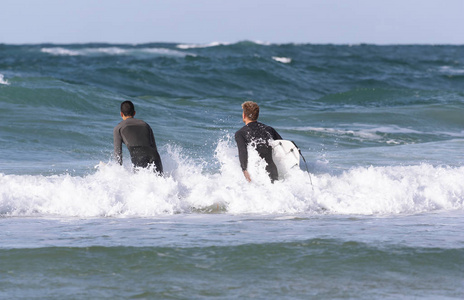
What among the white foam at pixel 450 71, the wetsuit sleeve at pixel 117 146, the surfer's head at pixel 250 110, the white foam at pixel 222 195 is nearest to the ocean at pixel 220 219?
the white foam at pixel 222 195

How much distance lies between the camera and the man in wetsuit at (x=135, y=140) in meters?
Answer: 8.67

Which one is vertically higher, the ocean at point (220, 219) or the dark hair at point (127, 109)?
the dark hair at point (127, 109)

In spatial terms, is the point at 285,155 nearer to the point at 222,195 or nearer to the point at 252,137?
the point at 252,137

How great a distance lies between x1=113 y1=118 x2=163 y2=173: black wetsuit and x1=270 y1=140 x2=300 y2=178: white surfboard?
155 cm

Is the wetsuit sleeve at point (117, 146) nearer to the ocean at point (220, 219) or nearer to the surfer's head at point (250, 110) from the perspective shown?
the ocean at point (220, 219)

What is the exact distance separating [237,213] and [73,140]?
8.16 m

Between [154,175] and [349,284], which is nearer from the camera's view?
[349,284]

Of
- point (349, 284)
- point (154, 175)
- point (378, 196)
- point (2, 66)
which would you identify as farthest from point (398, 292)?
point (2, 66)

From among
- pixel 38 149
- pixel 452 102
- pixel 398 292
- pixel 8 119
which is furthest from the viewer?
pixel 452 102

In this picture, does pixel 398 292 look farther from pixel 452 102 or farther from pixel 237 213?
pixel 452 102

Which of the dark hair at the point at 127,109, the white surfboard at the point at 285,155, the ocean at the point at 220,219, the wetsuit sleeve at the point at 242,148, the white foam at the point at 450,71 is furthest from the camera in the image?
the white foam at the point at 450,71

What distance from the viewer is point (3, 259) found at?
19.1 feet

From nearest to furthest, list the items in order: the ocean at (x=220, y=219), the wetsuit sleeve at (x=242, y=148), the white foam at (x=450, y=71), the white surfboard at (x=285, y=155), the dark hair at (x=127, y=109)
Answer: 1. the ocean at (x=220, y=219)
2. the wetsuit sleeve at (x=242, y=148)
3. the white surfboard at (x=285, y=155)
4. the dark hair at (x=127, y=109)
5. the white foam at (x=450, y=71)

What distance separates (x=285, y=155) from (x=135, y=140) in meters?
1.87
